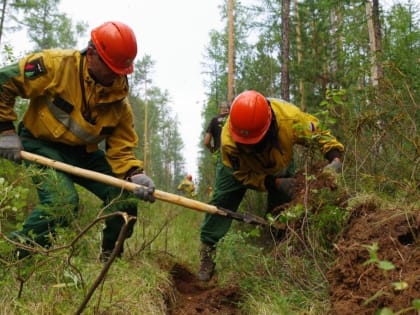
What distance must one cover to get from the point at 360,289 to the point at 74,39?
31.0m

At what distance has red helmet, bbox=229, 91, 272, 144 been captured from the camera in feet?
13.0

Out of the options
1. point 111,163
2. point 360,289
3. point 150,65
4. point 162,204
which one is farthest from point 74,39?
point 360,289

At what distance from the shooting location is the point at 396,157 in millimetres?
3859

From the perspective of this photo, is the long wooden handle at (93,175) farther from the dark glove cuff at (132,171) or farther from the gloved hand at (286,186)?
the gloved hand at (286,186)

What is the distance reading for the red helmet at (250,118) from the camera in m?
3.97

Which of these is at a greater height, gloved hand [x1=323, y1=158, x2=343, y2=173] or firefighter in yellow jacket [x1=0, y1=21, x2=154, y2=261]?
firefighter in yellow jacket [x1=0, y1=21, x2=154, y2=261]

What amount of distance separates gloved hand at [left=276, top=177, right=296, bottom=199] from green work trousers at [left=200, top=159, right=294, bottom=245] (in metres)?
0.07

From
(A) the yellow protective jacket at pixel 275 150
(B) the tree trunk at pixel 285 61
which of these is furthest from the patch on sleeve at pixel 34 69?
(B) the tree trunk at pixel 285 61

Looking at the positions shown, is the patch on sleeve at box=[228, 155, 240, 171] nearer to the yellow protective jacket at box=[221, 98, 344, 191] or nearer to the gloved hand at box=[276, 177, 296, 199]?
the yellow protective jacket at box=[221, 98, 344, 191]

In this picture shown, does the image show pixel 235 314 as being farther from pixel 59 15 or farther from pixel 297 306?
pixel 59 15

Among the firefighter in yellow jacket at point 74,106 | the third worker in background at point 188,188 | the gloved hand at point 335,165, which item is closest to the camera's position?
the firefighter in yellow jacket at point 74,106

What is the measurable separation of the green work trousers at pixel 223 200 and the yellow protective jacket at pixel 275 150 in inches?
4.5

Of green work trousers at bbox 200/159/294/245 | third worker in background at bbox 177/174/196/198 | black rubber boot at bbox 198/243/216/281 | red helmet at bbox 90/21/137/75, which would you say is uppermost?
red helmet at bbox 90/21/137/75

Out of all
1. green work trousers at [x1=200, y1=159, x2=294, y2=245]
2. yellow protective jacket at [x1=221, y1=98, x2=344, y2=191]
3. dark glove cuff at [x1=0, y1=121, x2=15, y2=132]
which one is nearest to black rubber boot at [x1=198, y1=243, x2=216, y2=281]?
green work trousers at [x1=200, y1=159, x2=294, y2=245]
